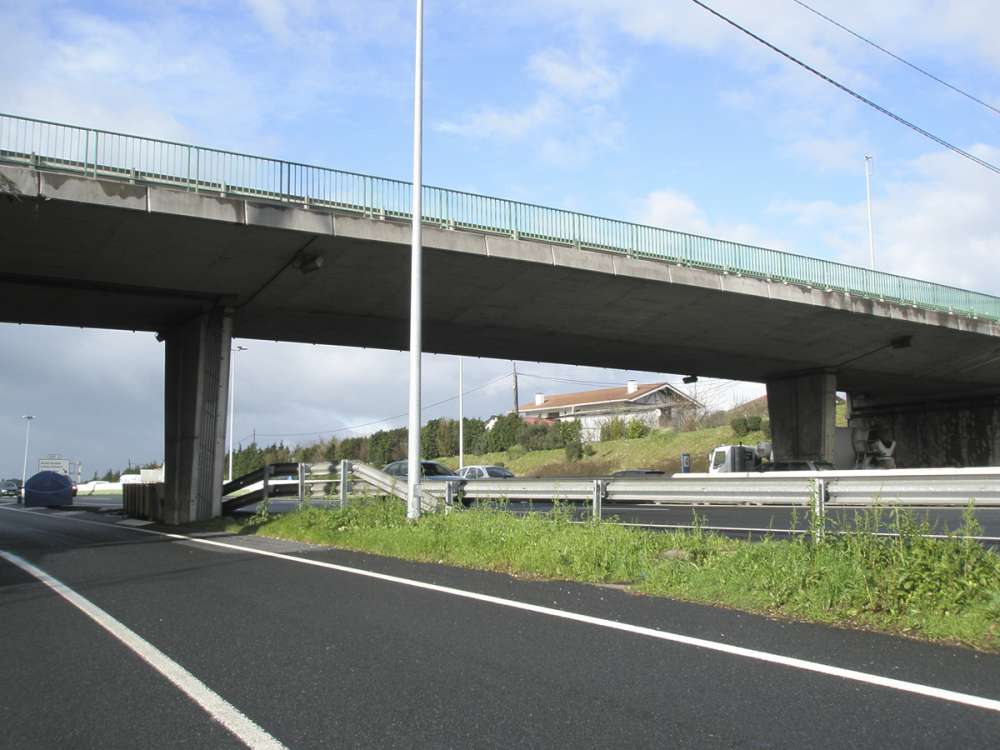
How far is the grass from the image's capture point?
6.45 m

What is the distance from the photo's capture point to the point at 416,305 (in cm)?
1511

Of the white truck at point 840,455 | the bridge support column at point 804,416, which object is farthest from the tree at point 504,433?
the bridge support column at point 804,416

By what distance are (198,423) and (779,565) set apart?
1924cm

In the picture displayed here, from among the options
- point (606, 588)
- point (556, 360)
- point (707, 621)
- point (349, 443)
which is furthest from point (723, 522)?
point (349, 443)

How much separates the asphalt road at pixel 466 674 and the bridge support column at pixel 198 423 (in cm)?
1489

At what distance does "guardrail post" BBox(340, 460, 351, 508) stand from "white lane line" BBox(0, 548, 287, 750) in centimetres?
966

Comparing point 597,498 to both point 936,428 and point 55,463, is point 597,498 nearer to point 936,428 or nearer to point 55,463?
point 936,428

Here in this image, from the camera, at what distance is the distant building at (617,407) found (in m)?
71.9

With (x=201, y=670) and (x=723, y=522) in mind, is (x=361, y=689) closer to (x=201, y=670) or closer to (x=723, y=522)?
(x=201, y=670)

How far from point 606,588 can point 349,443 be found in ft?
219

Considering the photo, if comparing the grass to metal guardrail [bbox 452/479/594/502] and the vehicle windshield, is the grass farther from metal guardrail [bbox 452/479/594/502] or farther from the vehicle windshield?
the vehicle windshield

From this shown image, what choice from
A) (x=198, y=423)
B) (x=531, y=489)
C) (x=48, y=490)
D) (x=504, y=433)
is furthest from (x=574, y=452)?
(x=531, y=489)

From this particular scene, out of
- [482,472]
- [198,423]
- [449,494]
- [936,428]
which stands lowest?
[449,494]

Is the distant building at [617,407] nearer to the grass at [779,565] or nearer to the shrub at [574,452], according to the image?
the shrub at [574,452]
